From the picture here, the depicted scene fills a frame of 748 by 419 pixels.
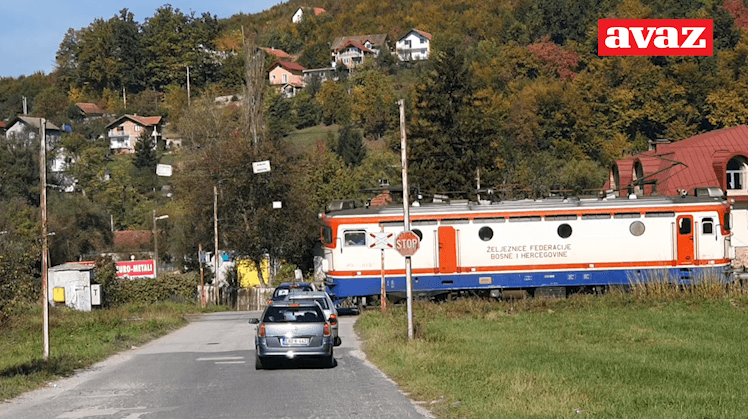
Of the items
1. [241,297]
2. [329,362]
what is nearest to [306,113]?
[241,297]

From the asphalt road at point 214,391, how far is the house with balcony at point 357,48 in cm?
15424

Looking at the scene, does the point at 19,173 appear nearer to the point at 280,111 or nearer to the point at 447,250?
the point at 280,111

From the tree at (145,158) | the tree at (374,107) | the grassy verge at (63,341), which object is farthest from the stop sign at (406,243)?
the tree at (145,158)

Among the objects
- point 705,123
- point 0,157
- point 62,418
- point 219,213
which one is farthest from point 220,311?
point 705,123

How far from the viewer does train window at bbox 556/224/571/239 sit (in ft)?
123

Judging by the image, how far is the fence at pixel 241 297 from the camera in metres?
58.1

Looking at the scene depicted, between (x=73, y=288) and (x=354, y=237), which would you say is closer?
(x=354, y=237)

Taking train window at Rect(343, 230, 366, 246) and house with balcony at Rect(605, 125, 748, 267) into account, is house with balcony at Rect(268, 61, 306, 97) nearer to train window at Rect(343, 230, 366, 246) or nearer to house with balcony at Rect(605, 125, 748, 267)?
house with balcony at Rect(605, 125, 748, 267)

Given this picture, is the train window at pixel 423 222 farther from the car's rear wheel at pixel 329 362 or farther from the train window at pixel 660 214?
the car's rear wheel at pixel 329 362

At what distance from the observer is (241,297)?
5884cm

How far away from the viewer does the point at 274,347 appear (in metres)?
20.8

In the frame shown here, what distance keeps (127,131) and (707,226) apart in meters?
127

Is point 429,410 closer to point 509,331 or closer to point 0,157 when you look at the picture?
point 509,331

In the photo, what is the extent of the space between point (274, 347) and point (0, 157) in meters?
97.3
